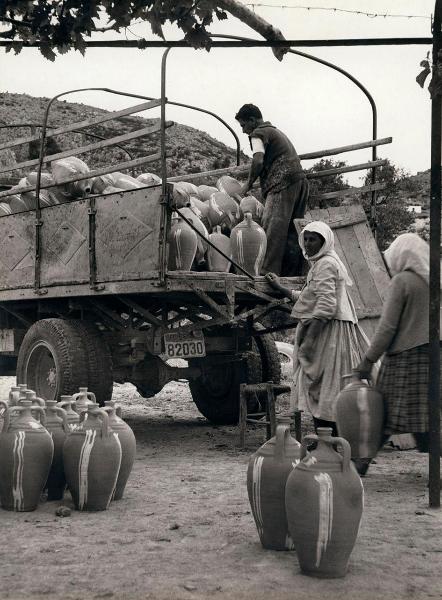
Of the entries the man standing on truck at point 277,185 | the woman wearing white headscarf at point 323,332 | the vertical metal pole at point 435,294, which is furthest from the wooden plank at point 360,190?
the vertical metal pole at point 435,294

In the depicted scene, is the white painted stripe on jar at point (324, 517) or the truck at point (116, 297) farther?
the truck at point (116, 297)

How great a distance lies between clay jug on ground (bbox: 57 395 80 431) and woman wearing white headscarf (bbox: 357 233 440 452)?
1936mm

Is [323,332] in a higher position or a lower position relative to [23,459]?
higher

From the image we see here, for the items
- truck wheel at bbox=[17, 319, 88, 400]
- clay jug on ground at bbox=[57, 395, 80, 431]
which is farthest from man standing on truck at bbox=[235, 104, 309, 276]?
clay jug on ground at bbox=[57, 395, 80, 431]

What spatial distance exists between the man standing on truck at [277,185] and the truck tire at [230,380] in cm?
88

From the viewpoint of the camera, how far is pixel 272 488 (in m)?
Result: 3.77

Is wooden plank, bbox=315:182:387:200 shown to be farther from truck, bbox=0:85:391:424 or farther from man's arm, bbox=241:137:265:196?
man's arm, bbox=241:137:265:196

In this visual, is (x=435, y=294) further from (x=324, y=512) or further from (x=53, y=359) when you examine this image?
(x=53, y=359)

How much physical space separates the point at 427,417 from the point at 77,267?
131 inches

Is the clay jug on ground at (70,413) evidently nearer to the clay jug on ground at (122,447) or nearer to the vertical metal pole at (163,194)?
the clay jug on ground at (122,447)

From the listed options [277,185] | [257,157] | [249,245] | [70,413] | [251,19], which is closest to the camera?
[70,413]

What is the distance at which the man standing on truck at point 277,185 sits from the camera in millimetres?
7531

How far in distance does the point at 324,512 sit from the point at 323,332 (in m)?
2.85

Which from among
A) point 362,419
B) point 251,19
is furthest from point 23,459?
point 251,19
